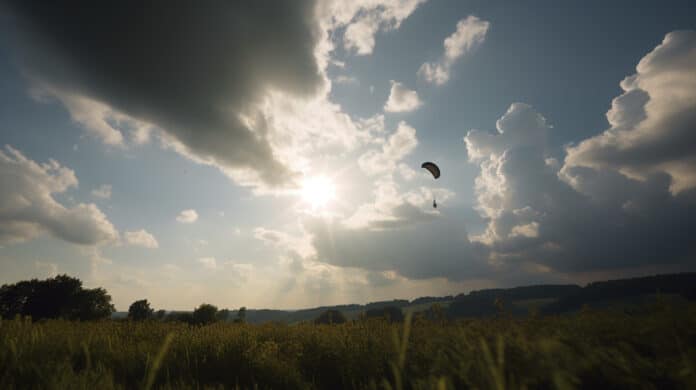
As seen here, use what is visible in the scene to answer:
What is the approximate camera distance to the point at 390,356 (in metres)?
5.71

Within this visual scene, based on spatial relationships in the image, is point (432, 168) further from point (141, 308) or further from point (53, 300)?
point (141, 308)

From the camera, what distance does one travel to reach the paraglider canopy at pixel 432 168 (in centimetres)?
2263

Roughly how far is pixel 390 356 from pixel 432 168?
1891 cm

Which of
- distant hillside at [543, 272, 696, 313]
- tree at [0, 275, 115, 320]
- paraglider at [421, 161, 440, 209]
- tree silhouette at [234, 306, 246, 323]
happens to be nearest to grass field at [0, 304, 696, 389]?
tree silhouette at [234, 306, 246, 323]

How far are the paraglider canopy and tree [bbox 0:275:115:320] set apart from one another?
54830 millimetres

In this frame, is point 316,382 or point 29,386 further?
point 316,382

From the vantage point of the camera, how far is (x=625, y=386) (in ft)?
8.02

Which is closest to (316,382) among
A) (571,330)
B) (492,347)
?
(492,347)

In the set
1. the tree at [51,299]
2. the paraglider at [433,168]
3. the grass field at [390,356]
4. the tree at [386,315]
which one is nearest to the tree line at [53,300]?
the tree at [51,299]

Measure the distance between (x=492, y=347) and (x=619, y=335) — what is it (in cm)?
118

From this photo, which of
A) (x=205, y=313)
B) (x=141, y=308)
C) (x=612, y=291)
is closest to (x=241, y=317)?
(x=205, y=313)

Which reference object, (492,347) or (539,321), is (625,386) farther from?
(539,321)

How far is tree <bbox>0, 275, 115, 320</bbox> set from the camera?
47.1 metres

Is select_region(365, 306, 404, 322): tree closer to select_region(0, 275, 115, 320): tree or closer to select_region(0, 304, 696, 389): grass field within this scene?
select_region(0, 304, 696, 389): grass field
